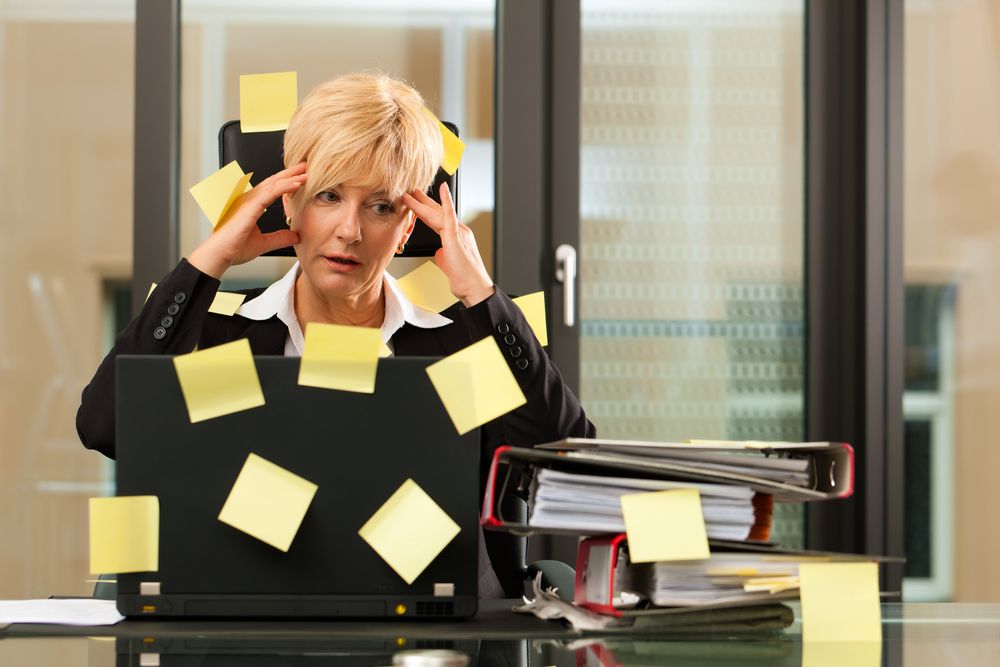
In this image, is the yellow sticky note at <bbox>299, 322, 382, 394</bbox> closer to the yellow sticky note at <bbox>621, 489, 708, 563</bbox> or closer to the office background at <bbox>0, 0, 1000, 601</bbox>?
the yellow sticky note at <bbox>621, 489, 708, 563</bbox>

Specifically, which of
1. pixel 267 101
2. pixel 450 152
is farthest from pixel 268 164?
pixel 450 152

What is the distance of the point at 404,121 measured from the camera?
4.81ft

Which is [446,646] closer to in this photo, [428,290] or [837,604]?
[837,604]

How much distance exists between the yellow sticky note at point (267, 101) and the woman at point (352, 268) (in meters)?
0.05

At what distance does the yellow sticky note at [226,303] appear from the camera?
1.57 meters

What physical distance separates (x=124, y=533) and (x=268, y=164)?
778mm

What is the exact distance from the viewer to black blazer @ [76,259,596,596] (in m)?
1.28

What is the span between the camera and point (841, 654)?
80 cm

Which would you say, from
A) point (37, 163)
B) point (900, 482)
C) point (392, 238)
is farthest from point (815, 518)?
point (37, 163)

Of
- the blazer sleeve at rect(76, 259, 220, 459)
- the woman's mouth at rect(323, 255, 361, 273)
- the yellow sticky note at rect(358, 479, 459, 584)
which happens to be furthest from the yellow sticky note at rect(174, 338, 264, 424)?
the woman's mouth at rect(323, 255, 361, 273)

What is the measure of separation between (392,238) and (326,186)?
0.41ft

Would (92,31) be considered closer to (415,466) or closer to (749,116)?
(749,116)

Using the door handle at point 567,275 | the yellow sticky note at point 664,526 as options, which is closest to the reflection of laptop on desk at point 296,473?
the yellow sticky note at point 664,526

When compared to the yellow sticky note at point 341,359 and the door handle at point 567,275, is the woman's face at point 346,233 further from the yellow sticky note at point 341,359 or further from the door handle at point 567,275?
the door handle at point 567,275
